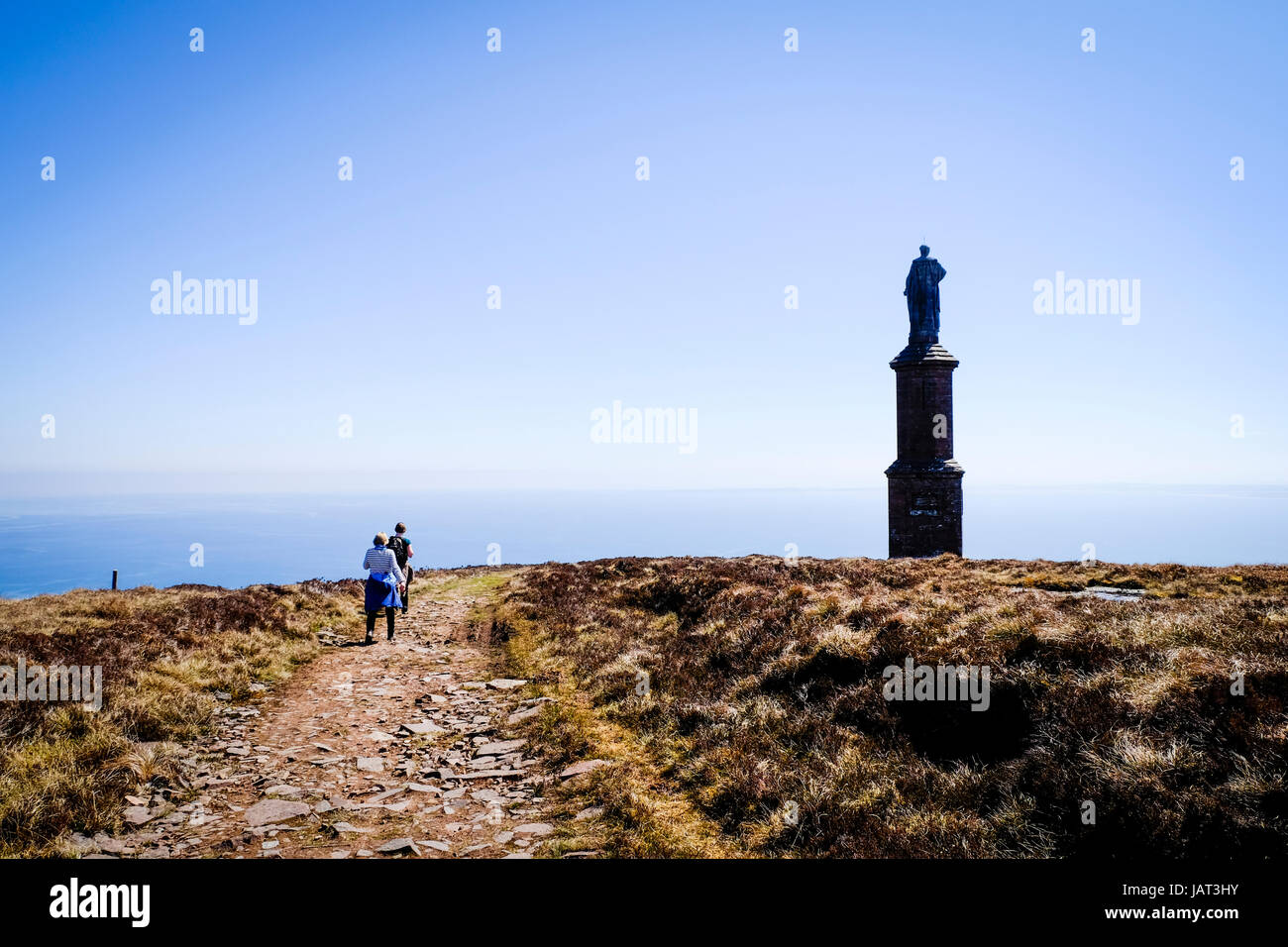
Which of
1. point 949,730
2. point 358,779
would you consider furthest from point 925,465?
point 358,779

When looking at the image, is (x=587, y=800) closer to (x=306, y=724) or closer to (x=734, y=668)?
(x=734, y=668)

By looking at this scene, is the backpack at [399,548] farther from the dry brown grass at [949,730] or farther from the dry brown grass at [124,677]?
the dry brown grass at [949,730]

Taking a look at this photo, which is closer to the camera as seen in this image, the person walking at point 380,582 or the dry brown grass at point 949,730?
the dry brown grass at point 949,730

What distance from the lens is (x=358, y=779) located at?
7.31 m

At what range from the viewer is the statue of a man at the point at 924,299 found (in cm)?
2605

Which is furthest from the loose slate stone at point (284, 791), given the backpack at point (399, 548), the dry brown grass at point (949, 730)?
the backpack at point (399, 548)

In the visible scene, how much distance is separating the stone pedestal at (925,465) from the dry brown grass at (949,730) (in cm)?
1181

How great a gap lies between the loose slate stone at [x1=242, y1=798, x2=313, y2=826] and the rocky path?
0.06ft

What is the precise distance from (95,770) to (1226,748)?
1152cm

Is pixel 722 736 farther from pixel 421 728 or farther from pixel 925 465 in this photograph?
pixel 925 465

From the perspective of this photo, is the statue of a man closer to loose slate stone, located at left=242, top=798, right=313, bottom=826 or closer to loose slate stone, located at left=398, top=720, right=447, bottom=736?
loose slate stone, located at left=398, top=720, right=447, bottom=736

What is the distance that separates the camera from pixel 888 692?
8031 millimetres
